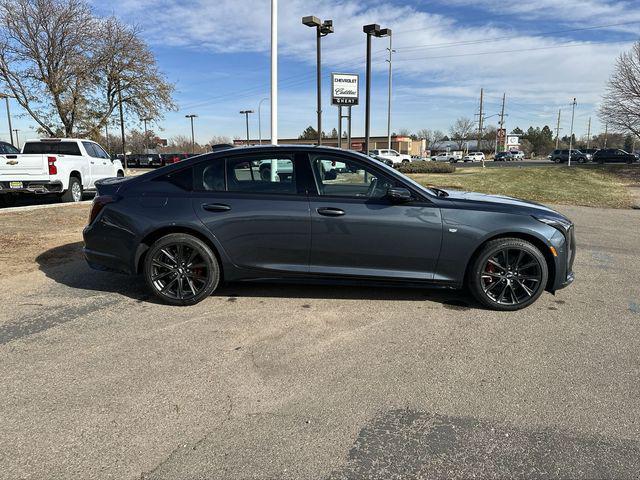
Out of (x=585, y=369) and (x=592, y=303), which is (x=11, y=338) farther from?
(x=592, y=303)

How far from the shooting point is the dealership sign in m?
23.9

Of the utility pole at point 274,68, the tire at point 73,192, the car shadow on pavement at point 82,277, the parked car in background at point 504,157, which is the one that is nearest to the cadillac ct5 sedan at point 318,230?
the car shadow on pavement at point 82,277

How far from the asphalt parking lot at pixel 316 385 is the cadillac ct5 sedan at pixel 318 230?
1.09 feet

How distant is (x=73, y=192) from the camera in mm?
12375

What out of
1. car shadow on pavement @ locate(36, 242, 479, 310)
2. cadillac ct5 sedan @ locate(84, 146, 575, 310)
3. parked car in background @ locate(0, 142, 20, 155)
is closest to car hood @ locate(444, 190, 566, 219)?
cadillac ct5 sedan @ locate(84, 146, 575, 310)

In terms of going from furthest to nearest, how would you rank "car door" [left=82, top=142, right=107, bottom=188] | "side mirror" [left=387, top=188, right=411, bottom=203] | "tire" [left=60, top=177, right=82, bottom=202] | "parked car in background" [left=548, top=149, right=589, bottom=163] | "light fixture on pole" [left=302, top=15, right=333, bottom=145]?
1. "parked car in background" [left=548, top=149, right=589, bottom=163]
2. "light fixture on pole" [left=302, top=15, right=333, bottom=145]
3. "car door" [left=82, top=142, right=107, bottom=188]
4. "tire" [left=60, top=177, right=82, bottom=202]
5. "side mirror" [left=387, top=188, right=411, bottom=203]

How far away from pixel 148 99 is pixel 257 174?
74.9 ft

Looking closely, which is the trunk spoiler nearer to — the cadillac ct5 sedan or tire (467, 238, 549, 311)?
the cadillac ct5 sedan

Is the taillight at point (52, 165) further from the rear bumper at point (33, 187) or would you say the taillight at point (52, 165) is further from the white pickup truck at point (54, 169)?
the rear bumper at point (33, 187)

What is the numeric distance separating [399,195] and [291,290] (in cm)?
168

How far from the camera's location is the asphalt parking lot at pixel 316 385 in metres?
2.54

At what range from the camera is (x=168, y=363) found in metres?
3.59

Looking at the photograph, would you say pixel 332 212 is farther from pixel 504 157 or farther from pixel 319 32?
pixel 504 157

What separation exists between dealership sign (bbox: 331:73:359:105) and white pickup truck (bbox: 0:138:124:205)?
497 inches
